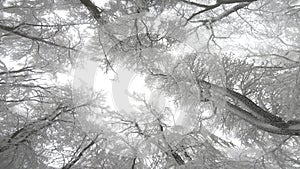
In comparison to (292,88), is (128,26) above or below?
above

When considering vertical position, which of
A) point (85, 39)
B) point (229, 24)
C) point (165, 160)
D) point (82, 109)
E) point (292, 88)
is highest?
point (229, 24)

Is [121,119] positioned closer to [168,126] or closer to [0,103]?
[168,126]

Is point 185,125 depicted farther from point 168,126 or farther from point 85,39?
point 85,39

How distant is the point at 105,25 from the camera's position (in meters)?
4.46

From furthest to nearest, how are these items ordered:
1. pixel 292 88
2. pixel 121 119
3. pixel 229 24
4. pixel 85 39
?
pixel 229 24
pixel 85 39
pixel 121 119
pixel 292 88

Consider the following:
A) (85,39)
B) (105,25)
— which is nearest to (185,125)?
(105,25)

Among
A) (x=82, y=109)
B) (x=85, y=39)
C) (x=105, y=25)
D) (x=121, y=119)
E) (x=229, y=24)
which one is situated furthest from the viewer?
(x=229, y=24)

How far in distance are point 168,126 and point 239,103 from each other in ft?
4.40

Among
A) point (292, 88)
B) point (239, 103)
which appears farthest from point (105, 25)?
point (292, 88)

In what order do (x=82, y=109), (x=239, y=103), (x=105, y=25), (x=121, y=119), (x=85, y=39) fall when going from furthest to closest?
(x=82, y=109)
(x=85, y=39)
(x=121, y=119)
(x=105, y=25)
(x=239, y=103)

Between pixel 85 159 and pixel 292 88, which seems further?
pixel 85 159

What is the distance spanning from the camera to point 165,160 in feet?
17.0

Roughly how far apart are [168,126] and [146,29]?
5.62 ft

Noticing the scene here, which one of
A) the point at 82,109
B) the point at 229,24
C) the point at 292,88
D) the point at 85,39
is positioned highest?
the point at 229,24
